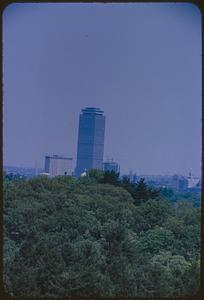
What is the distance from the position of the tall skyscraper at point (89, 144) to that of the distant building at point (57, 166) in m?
0.09

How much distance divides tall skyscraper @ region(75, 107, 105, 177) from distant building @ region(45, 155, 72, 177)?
9 cm

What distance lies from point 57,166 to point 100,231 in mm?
1164

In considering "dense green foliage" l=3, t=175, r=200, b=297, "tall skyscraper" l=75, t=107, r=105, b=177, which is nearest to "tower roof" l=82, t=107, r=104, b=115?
"tall skyscraper" l=75, t=107, r=105, b=177

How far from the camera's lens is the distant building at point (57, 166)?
4.09 m

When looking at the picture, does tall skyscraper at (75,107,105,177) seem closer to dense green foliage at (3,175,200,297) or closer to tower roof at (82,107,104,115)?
tower roof at (82,107,104,115)

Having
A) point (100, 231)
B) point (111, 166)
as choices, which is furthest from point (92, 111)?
point (100, 231)

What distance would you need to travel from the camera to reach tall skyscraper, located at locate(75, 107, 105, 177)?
12.1 ft

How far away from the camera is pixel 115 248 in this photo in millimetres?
4902

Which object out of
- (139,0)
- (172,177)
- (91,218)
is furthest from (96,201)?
(139,0)

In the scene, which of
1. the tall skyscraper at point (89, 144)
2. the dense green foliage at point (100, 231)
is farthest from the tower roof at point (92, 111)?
the dense green foliage at point (100, 231)

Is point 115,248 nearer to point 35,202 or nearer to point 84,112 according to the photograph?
point 35,202

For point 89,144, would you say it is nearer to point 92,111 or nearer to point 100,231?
point 92,111

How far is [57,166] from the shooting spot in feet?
14.0

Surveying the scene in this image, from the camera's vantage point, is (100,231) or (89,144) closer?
(89,144)
